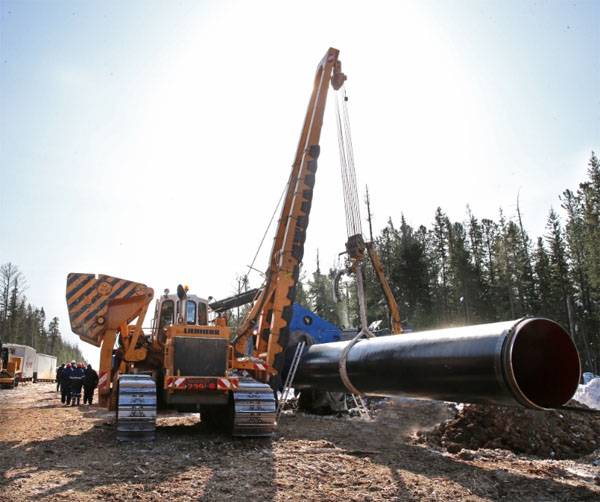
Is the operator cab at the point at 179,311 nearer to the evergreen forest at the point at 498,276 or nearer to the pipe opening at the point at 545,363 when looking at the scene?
the pipe opening at the point at 545,363

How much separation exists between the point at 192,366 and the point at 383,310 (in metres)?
34.3

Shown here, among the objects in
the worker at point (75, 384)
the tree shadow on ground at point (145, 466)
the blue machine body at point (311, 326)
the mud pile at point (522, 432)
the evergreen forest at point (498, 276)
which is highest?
the evergreen forest at point (498, 276)

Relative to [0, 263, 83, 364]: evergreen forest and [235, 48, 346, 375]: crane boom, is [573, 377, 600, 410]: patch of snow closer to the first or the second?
[235, 48, 346, 375]: crane boom

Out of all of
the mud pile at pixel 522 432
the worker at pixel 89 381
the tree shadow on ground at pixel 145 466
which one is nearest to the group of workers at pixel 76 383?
the worker at pixel 89 381

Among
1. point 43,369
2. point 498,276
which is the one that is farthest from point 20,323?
point 498,276

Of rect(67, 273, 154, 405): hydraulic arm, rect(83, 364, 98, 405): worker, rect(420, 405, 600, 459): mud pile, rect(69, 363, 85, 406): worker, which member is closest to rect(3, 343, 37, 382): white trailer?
rect(69, 363, 85, 406): worker

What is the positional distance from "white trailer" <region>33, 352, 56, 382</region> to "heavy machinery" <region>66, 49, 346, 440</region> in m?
40.1

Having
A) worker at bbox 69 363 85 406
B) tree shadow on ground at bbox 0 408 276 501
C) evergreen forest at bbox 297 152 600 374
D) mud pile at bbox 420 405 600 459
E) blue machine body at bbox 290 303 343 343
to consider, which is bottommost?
mud pile at bbox 420 405 600 459

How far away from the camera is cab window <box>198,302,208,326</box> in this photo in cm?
1141

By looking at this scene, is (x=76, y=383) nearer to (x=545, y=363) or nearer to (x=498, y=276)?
(x=545, y=363)

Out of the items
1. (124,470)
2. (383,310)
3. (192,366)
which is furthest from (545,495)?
(383,310)

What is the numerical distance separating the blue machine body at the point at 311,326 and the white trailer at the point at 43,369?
3856 cm

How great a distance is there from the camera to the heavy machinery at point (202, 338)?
29.8 ft

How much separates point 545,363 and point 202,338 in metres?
5.87
